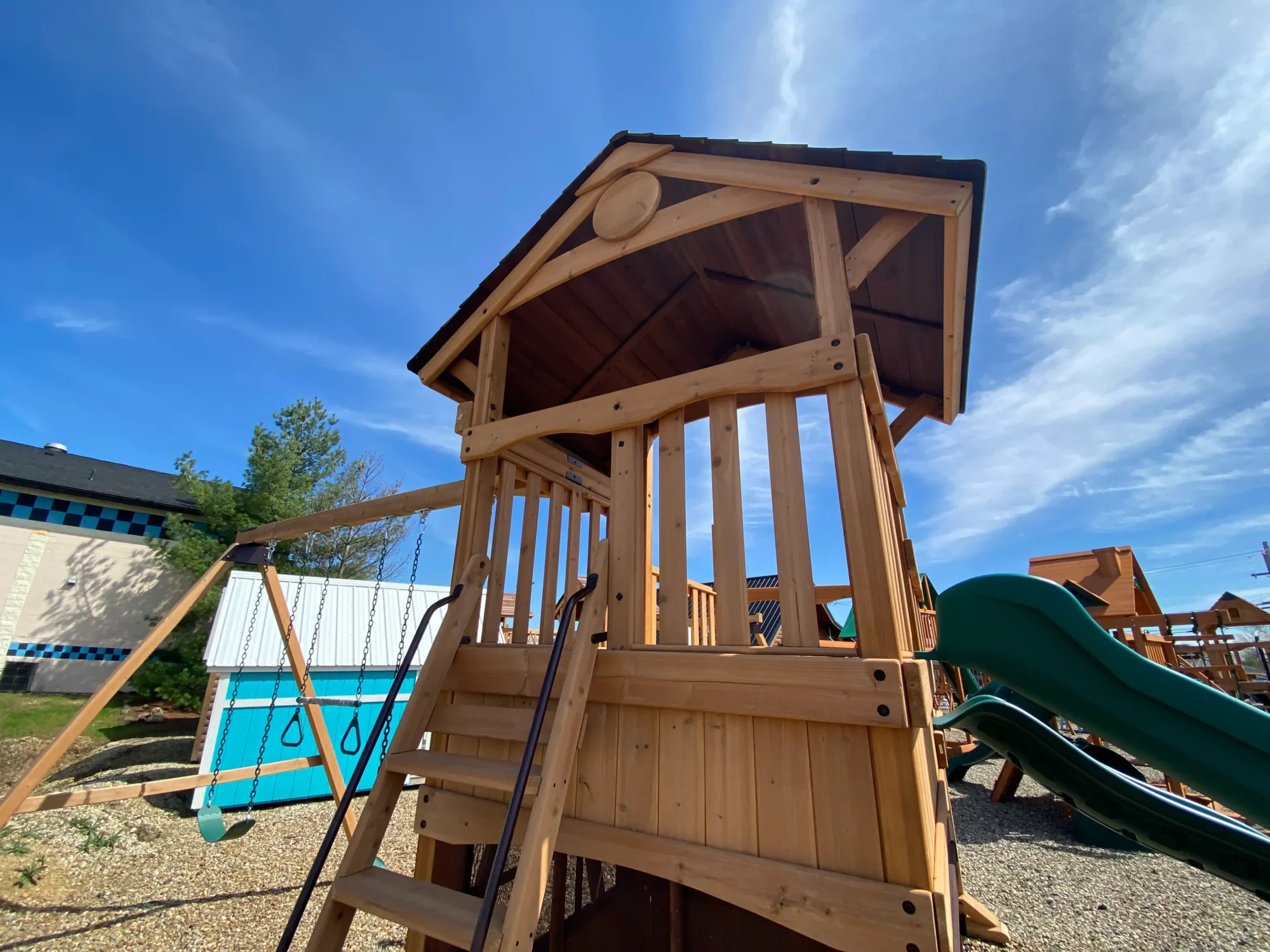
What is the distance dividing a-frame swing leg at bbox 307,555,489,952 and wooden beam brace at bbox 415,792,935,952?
75 cm

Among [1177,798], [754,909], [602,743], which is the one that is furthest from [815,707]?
[1177,798]

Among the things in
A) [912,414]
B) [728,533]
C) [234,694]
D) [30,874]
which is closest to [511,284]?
[728,533]

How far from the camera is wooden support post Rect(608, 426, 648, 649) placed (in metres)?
2.31

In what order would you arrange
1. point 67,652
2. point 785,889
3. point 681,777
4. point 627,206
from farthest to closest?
point 67,652 → point 627,206 → point 681,777 → point 785,889

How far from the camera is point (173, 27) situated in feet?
21.6

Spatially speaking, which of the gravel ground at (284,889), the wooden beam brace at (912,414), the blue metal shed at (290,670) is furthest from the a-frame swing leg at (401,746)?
the blue metal shed at (290,670)

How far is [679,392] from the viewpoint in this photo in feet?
7.91

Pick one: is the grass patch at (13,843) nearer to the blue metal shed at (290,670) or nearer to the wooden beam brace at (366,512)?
the blue metal shed at (290,670)

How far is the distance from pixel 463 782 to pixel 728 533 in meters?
1.47

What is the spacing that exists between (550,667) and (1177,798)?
2.19 metres

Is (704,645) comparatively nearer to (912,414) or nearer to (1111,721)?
(1111,721)

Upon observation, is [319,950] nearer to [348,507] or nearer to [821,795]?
[821,795]

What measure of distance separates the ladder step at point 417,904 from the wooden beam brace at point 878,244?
2816mm

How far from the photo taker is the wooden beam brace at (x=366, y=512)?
13.2 feet
